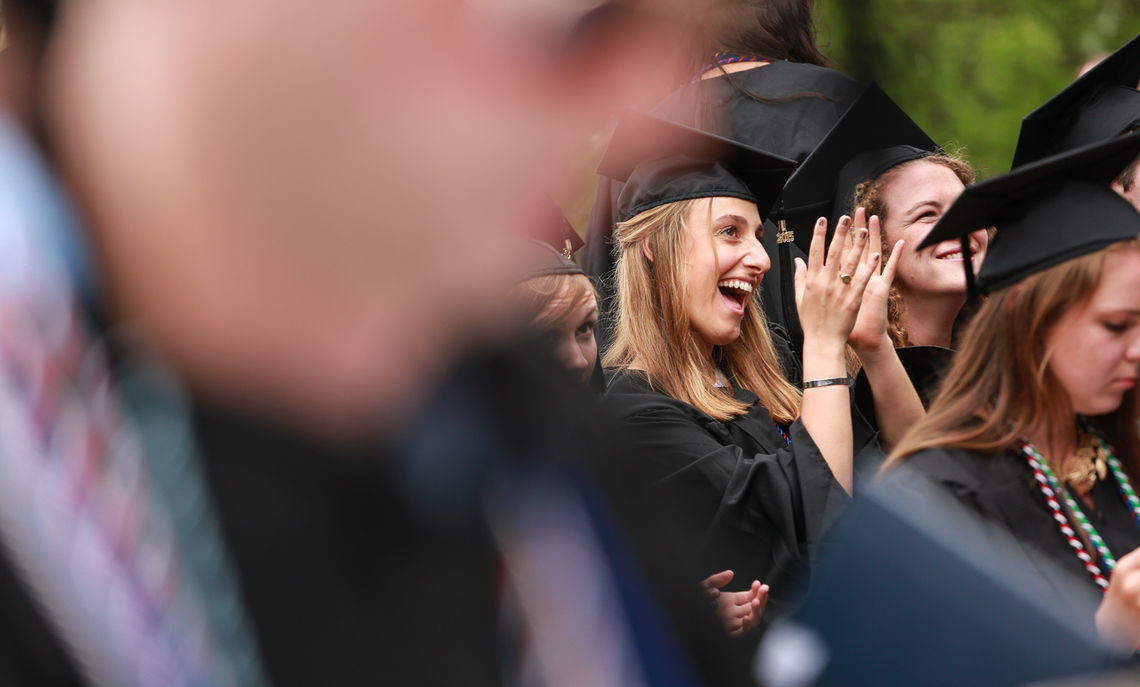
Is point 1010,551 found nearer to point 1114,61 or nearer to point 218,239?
point 218,239

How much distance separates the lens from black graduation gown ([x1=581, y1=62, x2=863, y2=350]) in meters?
5.13

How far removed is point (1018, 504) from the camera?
8.58 feet

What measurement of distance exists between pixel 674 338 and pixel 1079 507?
176 cm

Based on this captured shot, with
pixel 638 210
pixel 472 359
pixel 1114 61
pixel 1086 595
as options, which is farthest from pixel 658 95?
pixel 1114 61

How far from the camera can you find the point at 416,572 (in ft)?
2.28

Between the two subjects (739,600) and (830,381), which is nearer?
(739,600)

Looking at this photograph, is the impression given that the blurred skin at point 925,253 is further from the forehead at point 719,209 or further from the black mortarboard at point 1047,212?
the black mortarboard at point 1047,212

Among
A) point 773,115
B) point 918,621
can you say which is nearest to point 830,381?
point 773,115

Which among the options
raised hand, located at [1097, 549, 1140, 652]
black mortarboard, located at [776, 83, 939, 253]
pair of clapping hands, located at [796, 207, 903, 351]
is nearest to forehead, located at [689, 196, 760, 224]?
black mortarboard, located at [776, 83, 939, 253]

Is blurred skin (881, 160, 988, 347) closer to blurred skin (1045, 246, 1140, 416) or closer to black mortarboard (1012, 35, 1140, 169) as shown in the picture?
black mortarboard (1012, 35, 1140, 169)

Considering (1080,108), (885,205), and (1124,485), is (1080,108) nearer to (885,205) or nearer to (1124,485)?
(885,205)

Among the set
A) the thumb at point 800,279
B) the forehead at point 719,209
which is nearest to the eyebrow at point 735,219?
the forehead at point 719,209

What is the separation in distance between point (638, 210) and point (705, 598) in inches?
140

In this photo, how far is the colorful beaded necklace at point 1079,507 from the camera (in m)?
2.56
